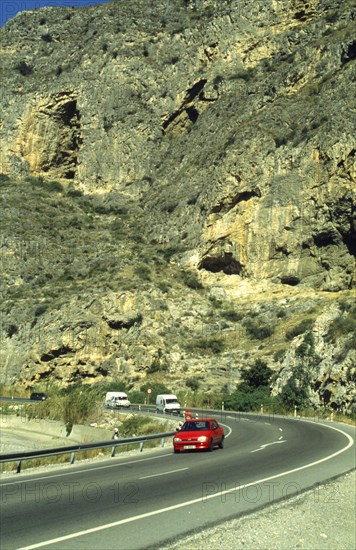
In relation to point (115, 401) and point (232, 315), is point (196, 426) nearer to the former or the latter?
point (115, 401)

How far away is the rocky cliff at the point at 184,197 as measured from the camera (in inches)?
2304

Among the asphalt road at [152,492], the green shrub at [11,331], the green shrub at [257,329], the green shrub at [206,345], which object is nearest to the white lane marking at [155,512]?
the asphalt road at [152,492]

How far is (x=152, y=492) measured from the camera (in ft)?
41.6

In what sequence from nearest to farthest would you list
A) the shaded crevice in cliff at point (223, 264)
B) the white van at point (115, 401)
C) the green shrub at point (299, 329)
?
the white van at point (115, 401)
the green shrub at point (299, 329)
the shaded crevice in cliff at point (223, 264)

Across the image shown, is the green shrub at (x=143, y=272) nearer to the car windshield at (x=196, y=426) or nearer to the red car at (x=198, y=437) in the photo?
the car windshield at (x=196, y=426)

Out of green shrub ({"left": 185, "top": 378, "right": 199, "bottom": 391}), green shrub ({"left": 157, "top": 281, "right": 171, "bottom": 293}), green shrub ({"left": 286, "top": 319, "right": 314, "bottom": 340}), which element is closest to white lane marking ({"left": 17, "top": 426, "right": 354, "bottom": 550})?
green shrub ({"left": 286, "top": 319, "right": 314, "bottom": 340})

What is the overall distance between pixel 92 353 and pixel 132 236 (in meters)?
22.8

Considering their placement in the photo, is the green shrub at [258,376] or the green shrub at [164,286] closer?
the green shrub at [258,376]

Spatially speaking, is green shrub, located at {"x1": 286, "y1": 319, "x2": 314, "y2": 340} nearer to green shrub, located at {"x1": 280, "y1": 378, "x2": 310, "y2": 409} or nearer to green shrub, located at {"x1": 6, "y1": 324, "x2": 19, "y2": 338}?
green shrub, located at {"x1": 280, "y1": 378, "x2": 310, "y2": 409}

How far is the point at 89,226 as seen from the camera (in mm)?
81750

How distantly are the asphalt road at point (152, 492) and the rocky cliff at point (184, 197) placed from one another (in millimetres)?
21156

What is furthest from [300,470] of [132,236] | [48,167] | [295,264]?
[48,167]

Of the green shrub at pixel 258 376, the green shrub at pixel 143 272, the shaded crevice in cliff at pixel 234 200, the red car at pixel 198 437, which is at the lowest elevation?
the red car at pixel 198 437

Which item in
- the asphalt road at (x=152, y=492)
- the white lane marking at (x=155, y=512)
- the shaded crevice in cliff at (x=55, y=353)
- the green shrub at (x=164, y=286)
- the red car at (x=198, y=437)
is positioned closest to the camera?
the white lane marking at (x=155, y=512)
